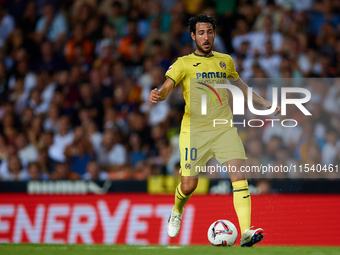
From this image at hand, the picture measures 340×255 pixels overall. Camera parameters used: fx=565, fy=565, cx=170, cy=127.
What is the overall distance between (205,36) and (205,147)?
1192 millimetres

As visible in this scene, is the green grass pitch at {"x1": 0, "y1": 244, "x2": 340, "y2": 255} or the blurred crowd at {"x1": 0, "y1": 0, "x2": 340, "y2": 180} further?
the blurred crowd at {"x1": 0, "y1": 0, "x2": 340, "y2": 180}

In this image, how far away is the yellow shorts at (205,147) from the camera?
5.99m

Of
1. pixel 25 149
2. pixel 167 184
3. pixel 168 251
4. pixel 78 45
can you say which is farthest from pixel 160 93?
pixel 78 45

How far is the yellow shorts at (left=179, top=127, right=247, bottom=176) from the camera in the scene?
5.99 metres

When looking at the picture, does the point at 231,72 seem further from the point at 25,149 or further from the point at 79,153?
the point at 25,149

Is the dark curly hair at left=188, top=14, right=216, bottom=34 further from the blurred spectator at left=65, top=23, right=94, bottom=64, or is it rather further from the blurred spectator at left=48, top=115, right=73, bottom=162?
the blurred spectator at left=65, top=23, right=94, bottom=64

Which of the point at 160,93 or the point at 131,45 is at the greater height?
the point at 131,45

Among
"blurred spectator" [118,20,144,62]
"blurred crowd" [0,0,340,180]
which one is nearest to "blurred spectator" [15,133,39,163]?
"blurred crowd" [0,0,340,180]

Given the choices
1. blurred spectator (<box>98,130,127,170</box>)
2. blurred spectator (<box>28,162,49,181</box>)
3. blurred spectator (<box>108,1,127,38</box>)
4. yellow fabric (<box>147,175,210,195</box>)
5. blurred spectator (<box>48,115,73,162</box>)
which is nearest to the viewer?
yellow fabric (<box>147,175,210,195</box>)

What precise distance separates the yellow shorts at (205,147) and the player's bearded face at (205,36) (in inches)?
35.3

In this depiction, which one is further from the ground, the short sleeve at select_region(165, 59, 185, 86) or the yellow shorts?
the short sleeve at select_region(165, 59, 185, 86)

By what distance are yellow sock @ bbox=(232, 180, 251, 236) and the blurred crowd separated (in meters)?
2.86

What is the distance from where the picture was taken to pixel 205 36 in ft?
19.8

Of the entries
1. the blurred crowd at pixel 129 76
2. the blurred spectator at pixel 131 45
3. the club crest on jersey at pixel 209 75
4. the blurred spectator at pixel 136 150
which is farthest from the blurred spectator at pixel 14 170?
the club crest on jersey at pixel 209 75
